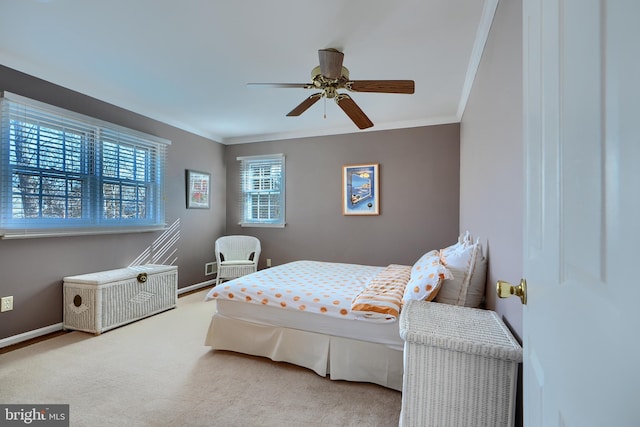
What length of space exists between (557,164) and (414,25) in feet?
6.32

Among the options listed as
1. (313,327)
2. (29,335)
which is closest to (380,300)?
(313,327)

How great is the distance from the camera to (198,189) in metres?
4.73

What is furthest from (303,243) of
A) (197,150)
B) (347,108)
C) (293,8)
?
(293,8)

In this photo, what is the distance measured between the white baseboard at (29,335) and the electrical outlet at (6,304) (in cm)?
27

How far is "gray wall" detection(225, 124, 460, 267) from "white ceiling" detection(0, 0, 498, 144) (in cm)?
66

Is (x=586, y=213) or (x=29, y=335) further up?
(x=586, y=213)

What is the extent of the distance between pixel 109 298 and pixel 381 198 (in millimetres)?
3502

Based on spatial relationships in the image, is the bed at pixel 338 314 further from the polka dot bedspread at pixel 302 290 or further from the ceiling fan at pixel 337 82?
the ceiling fan at pixel 337 82

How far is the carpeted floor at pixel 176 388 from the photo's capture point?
1.76 meters

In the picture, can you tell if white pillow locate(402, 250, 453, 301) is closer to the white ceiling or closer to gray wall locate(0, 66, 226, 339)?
the white ceiling

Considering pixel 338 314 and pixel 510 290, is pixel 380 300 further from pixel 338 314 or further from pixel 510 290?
pixel 510 290

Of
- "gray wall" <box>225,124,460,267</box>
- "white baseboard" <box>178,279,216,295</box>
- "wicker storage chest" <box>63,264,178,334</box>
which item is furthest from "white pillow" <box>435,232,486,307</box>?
"white baseboard" <box>178,279,216,295</box>

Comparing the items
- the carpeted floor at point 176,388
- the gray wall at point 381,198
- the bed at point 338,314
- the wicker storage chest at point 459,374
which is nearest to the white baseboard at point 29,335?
the carpeted floor at point 176,388

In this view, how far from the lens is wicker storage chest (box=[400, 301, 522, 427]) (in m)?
1.23
